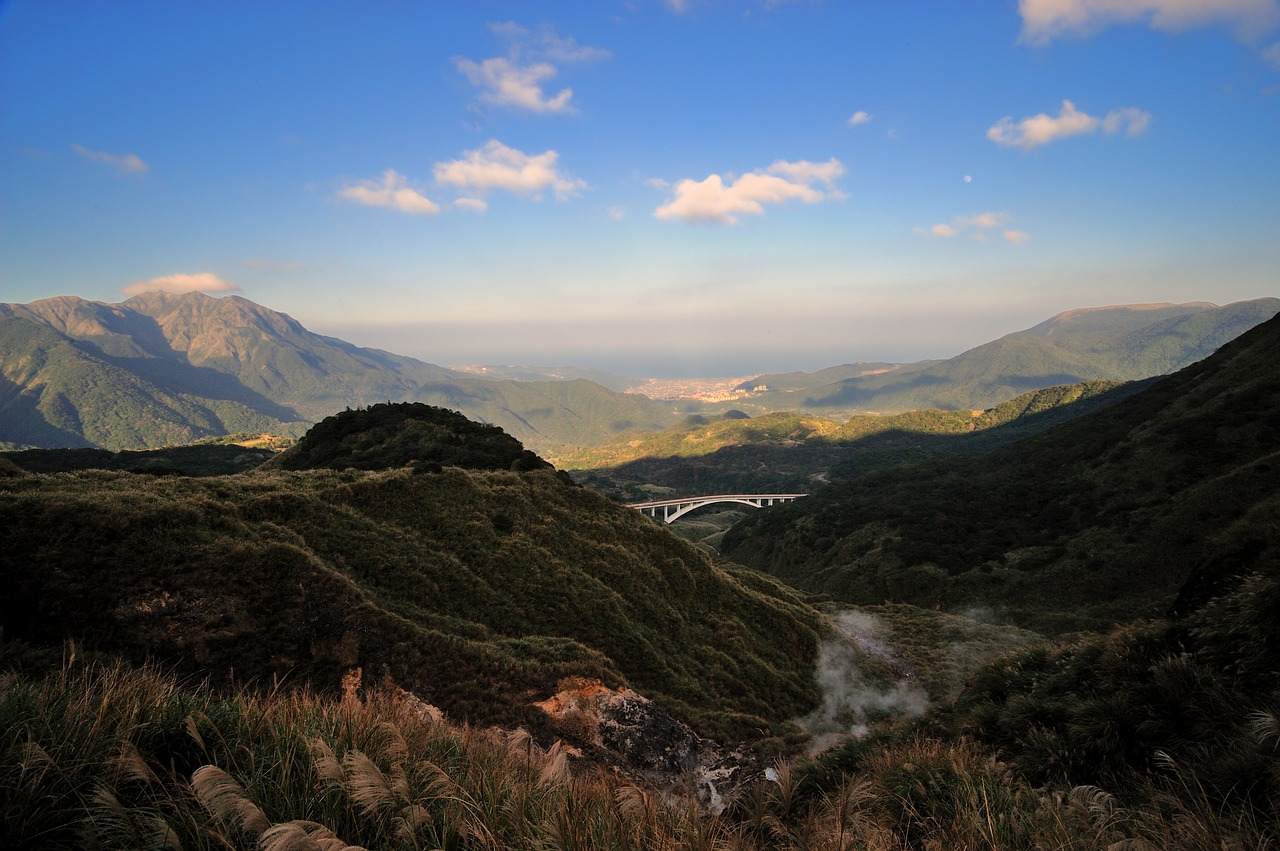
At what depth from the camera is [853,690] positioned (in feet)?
93.6

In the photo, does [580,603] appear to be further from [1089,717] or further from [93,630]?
[1089,717]

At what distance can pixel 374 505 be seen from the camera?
90.6 ft

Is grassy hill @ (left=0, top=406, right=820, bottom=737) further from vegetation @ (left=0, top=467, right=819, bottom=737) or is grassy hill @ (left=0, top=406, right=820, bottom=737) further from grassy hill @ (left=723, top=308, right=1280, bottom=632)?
grassy hill @ (left=723, top=308, right=1280, bottom=632)

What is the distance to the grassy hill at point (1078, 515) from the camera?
40.9 meters

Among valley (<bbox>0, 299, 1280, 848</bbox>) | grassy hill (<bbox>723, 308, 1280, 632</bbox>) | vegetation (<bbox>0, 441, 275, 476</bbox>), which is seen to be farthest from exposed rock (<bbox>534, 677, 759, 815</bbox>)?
vegetation (<bbox>0, 441, 275, 476</bbox>)

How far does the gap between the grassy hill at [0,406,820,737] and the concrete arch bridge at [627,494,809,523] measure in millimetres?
74765

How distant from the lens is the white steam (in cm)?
2439

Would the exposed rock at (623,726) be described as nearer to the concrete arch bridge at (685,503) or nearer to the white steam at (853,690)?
the white steam at (853,690)

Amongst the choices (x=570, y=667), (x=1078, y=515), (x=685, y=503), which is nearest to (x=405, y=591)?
(x=570, y=667)

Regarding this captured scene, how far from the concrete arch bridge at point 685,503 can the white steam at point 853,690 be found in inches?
2861

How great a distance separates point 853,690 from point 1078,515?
42.6 meters

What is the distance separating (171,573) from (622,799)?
16.9 m

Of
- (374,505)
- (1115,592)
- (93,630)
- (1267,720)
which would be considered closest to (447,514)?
(374,505)

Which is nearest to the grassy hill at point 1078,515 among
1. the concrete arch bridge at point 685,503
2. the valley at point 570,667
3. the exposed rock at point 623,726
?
the valley at point 570,667
